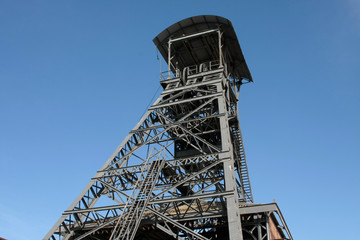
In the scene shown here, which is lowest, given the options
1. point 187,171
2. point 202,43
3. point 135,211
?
point 135,211

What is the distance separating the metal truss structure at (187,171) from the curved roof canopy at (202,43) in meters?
0.06

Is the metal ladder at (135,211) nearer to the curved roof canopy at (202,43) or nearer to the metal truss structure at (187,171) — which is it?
Result: the metal truss structure at (187,171)

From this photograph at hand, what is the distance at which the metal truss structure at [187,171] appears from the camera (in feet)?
35.9

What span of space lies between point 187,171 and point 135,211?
18.1 feet

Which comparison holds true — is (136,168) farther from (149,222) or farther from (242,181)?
(242,181)

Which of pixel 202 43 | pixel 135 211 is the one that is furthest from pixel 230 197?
pixel 202 43

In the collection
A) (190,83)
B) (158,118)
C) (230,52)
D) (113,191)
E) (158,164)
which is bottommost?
(113,191)

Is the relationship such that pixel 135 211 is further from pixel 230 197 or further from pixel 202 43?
pixel 202 43

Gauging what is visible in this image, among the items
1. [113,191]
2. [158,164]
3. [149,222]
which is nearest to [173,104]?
[158,164]

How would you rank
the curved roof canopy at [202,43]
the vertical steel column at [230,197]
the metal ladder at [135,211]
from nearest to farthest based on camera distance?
the vertical steel column at [230,197]
the metal ladder at [135,211]
the curved roof canopy at [202,43]

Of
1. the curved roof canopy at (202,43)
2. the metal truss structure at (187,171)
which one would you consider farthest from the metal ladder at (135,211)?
the curved roof canopy at (202,43)

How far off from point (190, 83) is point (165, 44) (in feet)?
14.4

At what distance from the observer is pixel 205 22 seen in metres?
19.9

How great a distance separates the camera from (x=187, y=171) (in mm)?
16359
